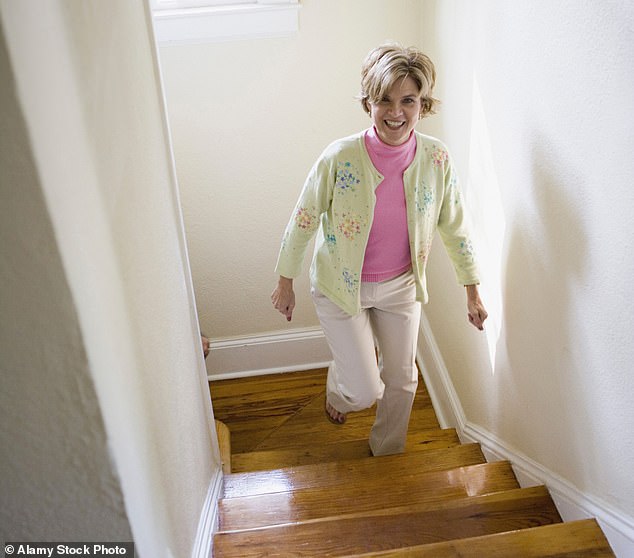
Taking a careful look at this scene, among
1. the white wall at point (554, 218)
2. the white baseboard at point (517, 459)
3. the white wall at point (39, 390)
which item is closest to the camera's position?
the white wall at point (39, 390)

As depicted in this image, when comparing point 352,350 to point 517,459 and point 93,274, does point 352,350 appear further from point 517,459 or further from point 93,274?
point 93,274

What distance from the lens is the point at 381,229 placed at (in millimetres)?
1919

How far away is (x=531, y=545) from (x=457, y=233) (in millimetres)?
904

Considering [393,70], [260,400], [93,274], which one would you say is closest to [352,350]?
[393,70]

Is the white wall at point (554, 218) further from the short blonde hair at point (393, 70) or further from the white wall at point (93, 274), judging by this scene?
the white wall at point (93, 274)

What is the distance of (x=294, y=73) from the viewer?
260 cm

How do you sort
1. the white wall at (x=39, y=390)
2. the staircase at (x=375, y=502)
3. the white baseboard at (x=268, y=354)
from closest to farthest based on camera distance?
the white wall at (x=39, y=390), the staircase at (x=375, y=502), the white baseboard at (x=268, y=354)

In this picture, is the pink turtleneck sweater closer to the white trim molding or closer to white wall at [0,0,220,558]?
white wall at [0,0,220,558]

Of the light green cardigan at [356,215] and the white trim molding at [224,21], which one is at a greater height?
the white trim molding at [224,21]

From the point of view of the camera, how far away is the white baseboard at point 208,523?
166 centimetres

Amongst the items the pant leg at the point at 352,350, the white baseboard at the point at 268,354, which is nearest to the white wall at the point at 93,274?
the pant leg at the point at 352,350

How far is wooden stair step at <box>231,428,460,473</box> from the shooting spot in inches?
101

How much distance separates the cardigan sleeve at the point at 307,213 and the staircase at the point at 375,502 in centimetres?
73

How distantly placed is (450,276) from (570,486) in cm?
103
